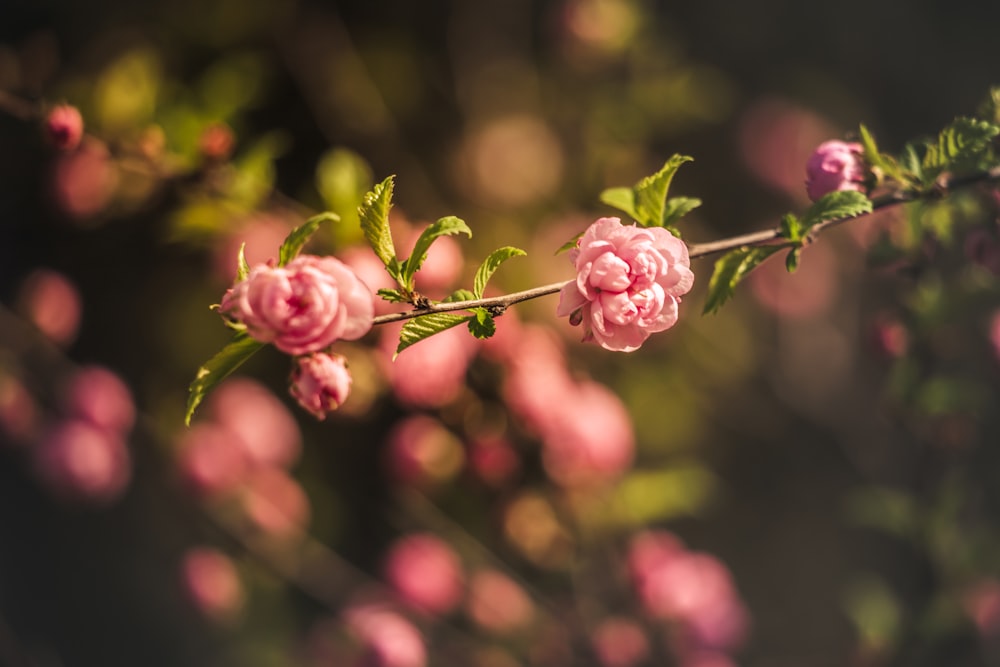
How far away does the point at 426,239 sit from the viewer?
1.34 ft

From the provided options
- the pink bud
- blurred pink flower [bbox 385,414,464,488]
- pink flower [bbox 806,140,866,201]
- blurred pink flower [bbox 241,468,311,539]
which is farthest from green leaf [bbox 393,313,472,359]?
blurred pink flower [bbox 241,468,311,539]

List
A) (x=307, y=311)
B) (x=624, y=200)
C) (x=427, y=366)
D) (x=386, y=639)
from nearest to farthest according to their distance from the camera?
1. (x=307, y=311)
2. (x=624, y=200)
3. (x=427, y=366)
4. (x=386, y=639)

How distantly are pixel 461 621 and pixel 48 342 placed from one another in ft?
2.03

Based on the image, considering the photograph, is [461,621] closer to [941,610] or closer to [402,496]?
[402,496]

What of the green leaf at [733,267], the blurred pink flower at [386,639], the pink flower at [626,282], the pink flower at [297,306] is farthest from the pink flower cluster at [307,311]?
the blurred pink flower at [386,639]

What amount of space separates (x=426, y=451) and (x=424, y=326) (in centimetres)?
46

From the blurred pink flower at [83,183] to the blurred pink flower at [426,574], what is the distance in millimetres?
526

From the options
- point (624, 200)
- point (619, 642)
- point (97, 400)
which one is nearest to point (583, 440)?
point (619, 642)

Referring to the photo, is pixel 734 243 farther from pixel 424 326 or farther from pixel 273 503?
pixel 273 503

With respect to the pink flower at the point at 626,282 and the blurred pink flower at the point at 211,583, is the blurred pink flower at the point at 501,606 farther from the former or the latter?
the pink flower at the point at 626,282

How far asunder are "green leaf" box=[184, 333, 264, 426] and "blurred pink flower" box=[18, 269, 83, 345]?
681 mm

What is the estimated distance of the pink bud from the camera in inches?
22.7

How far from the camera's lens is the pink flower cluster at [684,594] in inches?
35.6

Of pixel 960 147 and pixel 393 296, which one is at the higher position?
pixel 960 147
